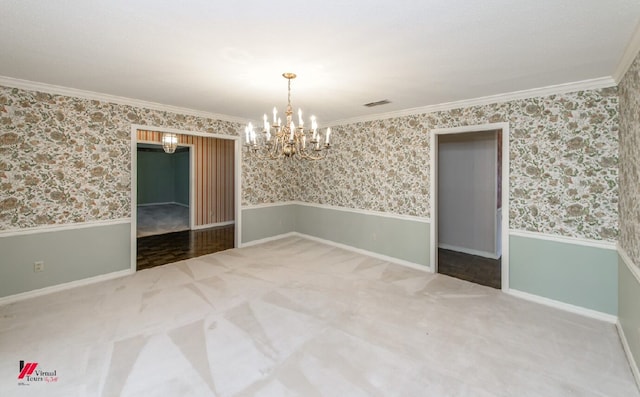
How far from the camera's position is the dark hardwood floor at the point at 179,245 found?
483 centimetres

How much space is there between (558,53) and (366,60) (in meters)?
1.56

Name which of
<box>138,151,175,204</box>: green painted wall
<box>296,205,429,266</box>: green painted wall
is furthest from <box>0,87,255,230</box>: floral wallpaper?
<box>138,151,175,204</box>: green painted wall

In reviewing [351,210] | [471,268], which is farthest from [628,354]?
[351,210]

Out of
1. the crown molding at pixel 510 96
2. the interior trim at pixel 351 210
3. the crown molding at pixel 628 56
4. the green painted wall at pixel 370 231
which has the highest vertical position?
the crown molding at pixel 510 96

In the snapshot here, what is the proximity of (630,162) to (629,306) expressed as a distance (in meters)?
1.21

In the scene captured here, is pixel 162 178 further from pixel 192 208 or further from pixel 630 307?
pixel 630 307

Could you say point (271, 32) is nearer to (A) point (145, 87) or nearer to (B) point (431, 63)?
(B) point (431, 63)

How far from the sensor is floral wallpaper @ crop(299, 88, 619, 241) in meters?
2.94

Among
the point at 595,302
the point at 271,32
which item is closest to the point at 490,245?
the point at 595,302

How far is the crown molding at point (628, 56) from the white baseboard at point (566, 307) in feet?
7.69

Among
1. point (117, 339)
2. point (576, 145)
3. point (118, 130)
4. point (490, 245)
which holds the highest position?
point (118, 130)

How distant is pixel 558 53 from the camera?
7.68ft

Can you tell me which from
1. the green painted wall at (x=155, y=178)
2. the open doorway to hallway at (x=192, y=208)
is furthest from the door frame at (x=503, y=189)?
the green painted wall at (x=155, y=178)

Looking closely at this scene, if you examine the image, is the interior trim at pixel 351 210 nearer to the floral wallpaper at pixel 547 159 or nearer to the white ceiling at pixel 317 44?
the floral wallpaper at pixel 547 159
